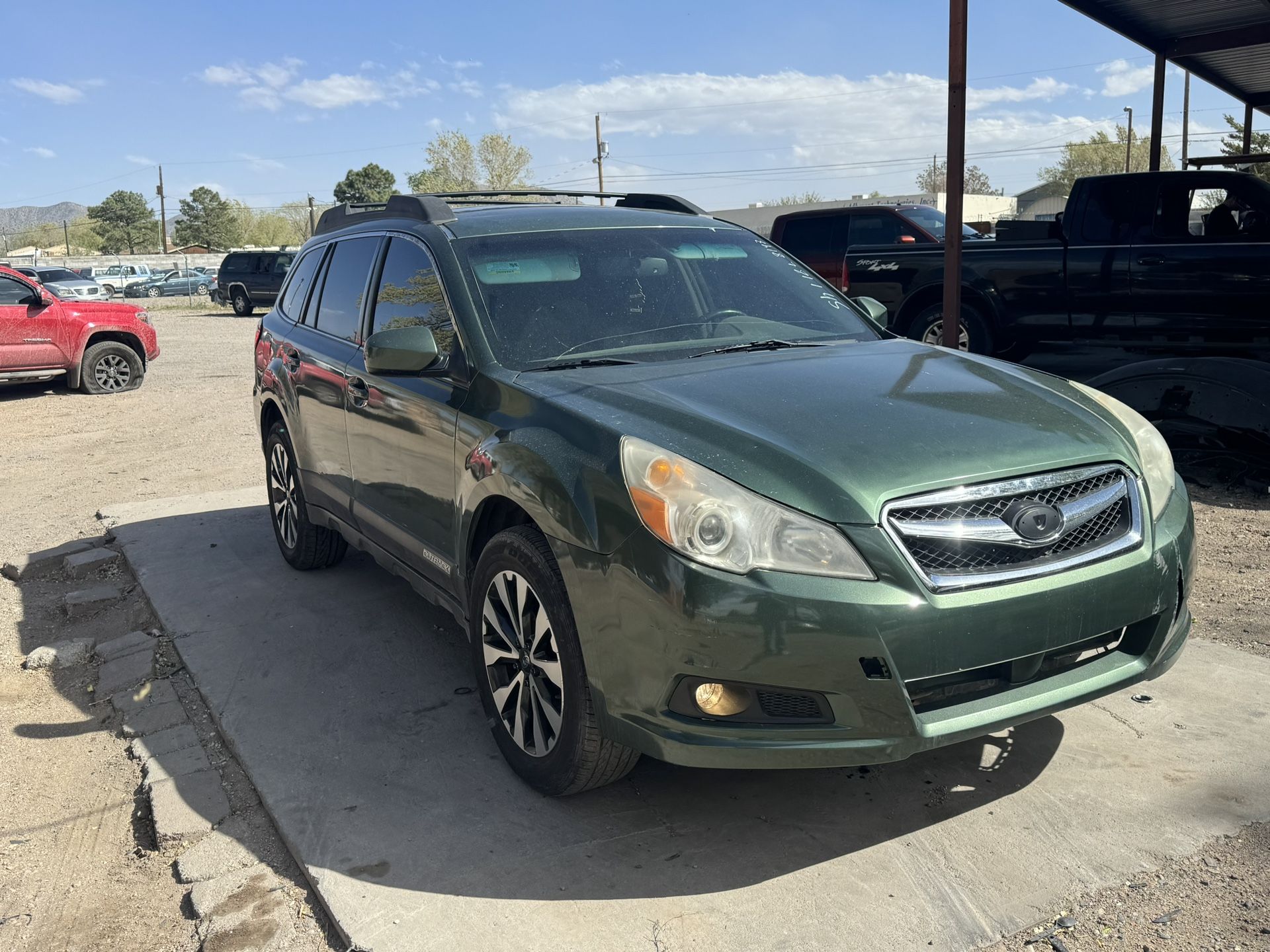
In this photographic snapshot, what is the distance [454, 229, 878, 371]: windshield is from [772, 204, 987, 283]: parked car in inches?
373

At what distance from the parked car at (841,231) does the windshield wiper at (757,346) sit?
9.87 metres

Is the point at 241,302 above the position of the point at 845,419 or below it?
above

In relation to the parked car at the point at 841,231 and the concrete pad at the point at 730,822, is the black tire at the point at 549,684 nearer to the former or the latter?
the concrete pad at the point at 730,822

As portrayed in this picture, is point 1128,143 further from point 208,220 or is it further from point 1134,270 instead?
point 208,220

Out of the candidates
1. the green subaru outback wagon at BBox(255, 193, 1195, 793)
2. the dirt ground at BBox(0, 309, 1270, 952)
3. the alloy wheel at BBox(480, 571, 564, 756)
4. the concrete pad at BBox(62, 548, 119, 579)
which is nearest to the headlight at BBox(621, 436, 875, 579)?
the green subaru outback wagon at BBox(255, 193, 1195, 793)

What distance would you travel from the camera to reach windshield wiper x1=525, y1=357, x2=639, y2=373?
3.62 m

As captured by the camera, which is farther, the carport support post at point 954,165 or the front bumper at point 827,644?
the carport support post at point 954,165

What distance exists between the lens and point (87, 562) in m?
6.34

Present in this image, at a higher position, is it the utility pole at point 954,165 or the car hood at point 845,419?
the utility pole at point 954,165

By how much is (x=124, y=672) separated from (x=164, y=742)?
2.76 ft

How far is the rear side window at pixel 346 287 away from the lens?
4.77 m

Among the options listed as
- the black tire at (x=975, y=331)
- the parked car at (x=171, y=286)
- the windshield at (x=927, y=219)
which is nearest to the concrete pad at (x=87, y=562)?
the black tire at (x=975, y=331)

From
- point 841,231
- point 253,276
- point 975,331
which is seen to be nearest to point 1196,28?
point 841,231

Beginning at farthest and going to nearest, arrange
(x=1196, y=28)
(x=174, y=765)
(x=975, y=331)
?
1. (x=1196, y=28)
2. (x=975, y=331)
3. (x=174, y=765)
